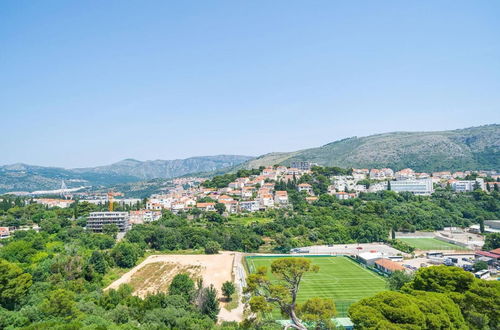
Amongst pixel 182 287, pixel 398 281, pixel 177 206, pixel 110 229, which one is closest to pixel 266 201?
pixel 177 206

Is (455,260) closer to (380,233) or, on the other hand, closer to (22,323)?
(380,233)

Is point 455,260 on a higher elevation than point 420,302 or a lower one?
lower

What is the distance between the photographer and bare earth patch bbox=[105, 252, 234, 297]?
102 ft

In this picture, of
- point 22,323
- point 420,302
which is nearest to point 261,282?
point 420,302

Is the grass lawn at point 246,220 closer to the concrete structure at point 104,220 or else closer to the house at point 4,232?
the concrete structure at point 104,220

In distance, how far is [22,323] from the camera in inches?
717

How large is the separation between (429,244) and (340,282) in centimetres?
2075

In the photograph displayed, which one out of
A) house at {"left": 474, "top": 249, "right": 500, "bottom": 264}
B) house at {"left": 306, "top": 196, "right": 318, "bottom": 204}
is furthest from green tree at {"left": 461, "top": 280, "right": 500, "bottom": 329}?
house at {"left": 306, "top": 196, "right": 318, "bottom": 204}

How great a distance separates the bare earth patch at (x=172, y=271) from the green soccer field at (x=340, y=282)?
3000 millimetres

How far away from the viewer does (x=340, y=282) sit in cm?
3159

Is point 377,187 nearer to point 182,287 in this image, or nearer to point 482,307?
point 182,287

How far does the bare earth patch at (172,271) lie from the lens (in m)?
31.0

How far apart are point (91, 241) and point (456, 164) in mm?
113117

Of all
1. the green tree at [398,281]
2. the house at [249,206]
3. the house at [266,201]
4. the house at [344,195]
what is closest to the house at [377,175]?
the house at [344,195]
